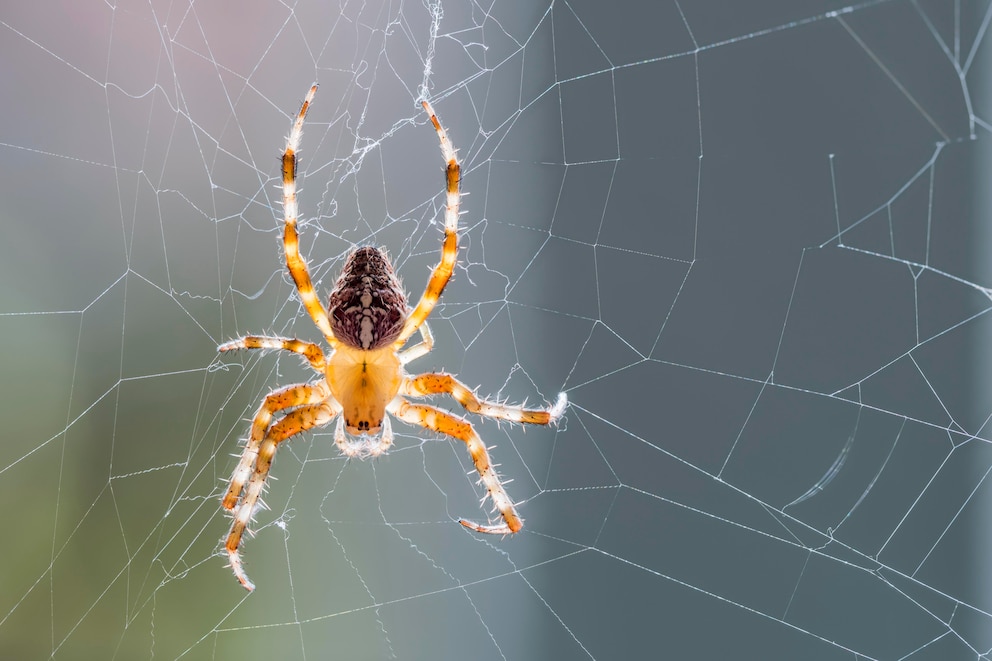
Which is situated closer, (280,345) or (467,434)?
(280,345)

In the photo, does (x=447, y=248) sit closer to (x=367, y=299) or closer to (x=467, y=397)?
(x=367, y=299)

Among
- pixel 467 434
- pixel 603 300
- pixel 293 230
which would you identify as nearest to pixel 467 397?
pixel 467 434

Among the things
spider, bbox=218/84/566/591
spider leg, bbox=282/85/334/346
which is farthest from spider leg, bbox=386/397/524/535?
spider leg, bbox=282/85/334/346

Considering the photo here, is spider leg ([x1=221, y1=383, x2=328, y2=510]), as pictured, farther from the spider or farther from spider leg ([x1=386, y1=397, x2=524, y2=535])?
spider leg ([x1=386, y1=397, x2=524, y2=535])

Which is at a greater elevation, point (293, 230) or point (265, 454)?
point (293, 230)

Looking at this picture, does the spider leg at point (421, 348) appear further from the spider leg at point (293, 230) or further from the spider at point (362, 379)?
the spider leg at point (293, 230)
